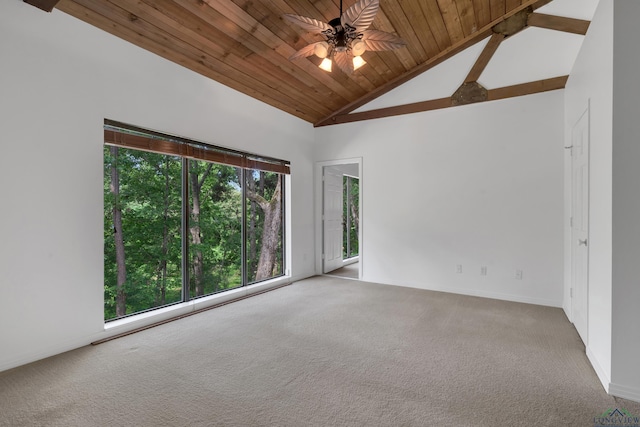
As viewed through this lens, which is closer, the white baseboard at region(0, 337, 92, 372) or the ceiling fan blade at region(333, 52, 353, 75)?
the white baseboard at region(0, 337, 92, 372)

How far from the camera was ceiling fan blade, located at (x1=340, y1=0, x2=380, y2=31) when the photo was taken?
88.3 inches

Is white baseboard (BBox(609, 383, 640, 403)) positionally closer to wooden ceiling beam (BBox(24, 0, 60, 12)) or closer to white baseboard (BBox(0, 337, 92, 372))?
white baseboard (BBox(0, 337, 92, 372))

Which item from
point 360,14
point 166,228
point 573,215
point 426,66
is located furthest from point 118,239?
point 573,215

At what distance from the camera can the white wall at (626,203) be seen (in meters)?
2.00

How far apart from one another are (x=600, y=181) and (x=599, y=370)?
1.39 meters

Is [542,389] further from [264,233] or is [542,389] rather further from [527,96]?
[264,233]

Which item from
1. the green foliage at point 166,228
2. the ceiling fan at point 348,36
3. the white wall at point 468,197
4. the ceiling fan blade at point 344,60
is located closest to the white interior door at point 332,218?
the white wall at point 468,197

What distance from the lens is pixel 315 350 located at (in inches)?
106

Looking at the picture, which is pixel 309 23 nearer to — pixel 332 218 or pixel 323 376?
pixel 323 376

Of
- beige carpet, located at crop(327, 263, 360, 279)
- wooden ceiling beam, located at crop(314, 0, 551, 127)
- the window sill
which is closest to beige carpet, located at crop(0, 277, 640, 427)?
the window sill

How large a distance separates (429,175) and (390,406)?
354cm

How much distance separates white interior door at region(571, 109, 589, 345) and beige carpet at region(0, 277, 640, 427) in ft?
0.85

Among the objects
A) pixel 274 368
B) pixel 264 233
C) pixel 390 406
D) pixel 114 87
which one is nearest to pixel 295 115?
pixel 264 233

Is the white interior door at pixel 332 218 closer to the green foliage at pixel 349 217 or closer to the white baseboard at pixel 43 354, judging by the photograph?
the green foliage at pixel 349 217
